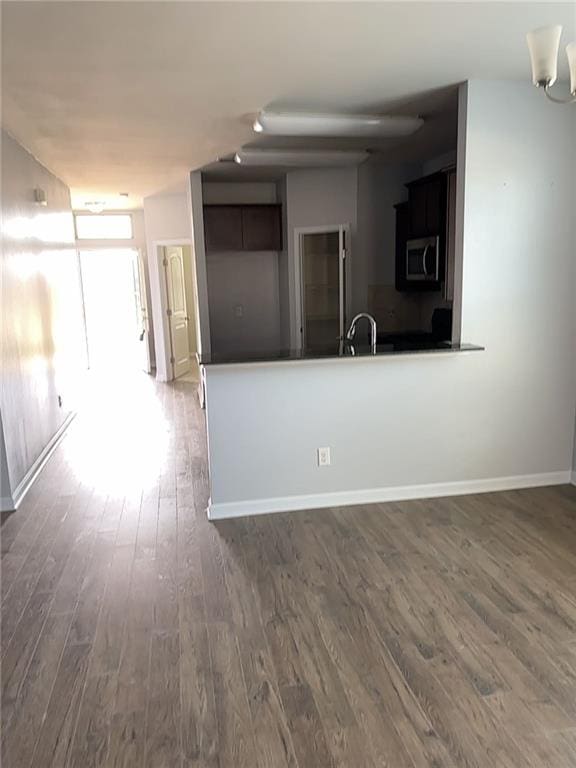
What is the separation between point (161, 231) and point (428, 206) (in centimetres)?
417

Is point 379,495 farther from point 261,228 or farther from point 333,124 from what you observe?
point 261,228

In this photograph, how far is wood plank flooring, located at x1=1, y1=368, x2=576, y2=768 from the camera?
5.87ft

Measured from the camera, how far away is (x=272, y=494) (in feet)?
11.6

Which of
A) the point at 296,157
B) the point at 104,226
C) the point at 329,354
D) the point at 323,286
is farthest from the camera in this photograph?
the point at 104,226

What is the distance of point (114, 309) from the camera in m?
9.81

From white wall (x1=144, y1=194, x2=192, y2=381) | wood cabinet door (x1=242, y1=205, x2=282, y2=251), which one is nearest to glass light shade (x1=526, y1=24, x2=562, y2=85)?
wood cabinet door (x1=242, y1=205, x2=282, y2=251)

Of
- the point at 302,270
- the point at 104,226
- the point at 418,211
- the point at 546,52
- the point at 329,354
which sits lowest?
the point at 329,354

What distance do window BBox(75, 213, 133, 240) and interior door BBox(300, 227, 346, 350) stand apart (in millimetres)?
4084

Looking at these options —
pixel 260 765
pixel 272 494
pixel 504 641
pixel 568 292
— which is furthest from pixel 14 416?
pixel 568 292

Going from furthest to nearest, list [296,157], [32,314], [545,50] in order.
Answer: [296,157]
[32,314]
[545,50]

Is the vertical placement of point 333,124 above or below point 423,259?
above

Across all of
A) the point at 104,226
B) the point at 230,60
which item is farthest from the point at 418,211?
the point at 104,226

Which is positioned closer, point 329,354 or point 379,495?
point 329,354

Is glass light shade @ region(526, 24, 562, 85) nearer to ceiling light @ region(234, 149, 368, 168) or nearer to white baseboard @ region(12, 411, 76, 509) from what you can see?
ceiling light @ region(234, 149, 368, 168)
